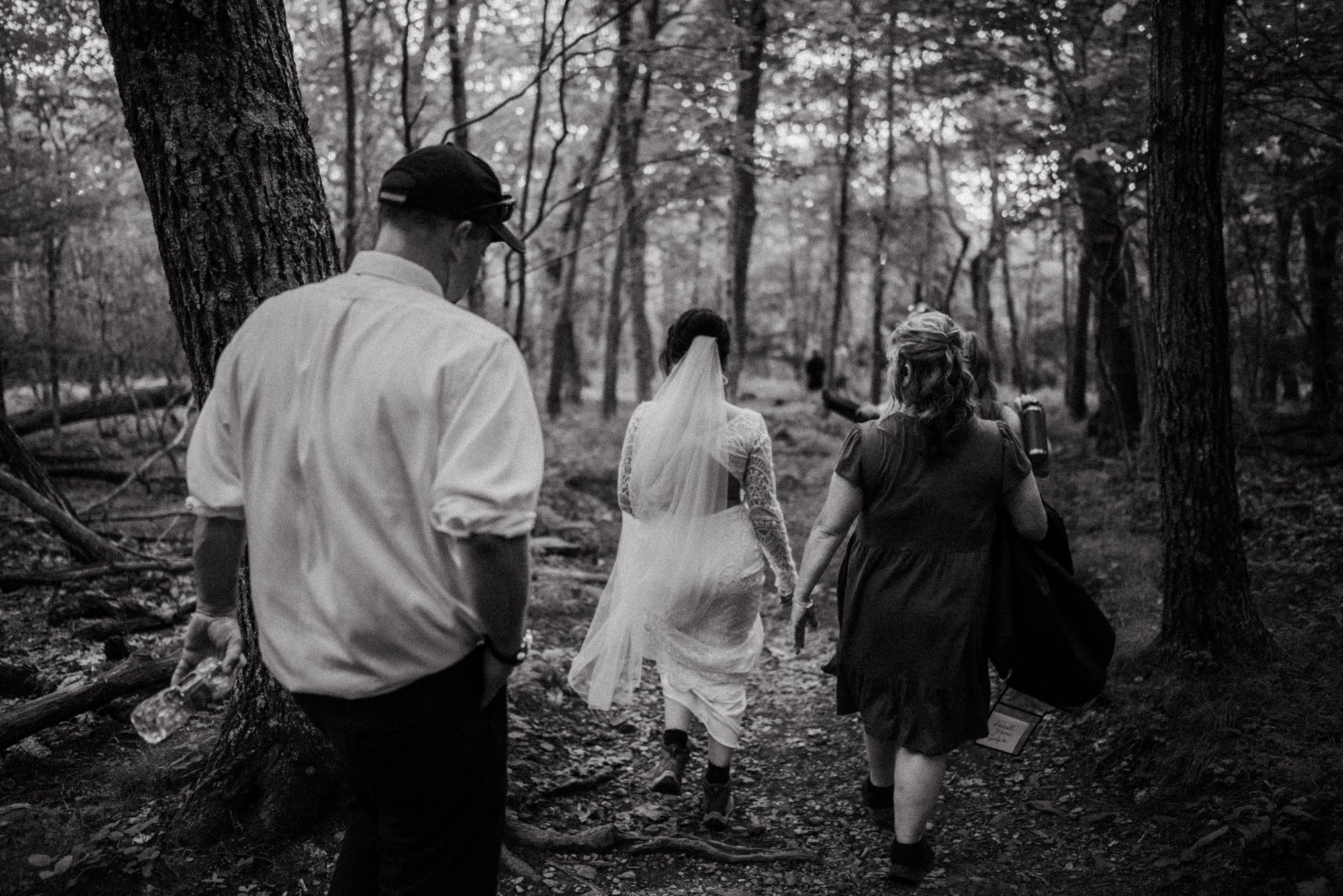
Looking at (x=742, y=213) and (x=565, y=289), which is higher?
(x=742, y=213)

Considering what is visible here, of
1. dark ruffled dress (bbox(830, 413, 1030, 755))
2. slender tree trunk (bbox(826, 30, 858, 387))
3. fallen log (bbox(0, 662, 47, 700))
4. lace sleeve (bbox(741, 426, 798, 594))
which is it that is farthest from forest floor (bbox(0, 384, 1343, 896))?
slender tree trunk (bbox(826, 30, 858, 387))

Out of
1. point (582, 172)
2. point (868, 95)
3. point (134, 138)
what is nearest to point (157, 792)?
point (134, 138)

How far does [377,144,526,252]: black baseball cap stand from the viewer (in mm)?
2217

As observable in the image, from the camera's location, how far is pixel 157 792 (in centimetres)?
383

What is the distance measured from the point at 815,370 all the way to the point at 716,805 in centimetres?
2195

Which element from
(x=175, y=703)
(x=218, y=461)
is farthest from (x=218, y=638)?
(x=175, y=703)

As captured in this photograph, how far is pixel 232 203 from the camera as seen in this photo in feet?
11.3

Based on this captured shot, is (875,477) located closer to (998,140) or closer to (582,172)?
(998,140)

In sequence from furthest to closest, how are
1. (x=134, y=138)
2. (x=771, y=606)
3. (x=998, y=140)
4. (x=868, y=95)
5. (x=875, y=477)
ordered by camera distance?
1. (x=868, y=95)
2. (x=998, y=140)
3. (x=771, y=606)
4. (x=875, y=477)
5. (x=134, y=138)

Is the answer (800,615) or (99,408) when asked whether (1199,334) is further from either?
(99,408)

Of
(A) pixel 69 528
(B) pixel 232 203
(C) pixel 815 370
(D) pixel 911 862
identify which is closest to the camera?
(B) pixel 232 203

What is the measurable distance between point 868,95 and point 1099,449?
9195 mm

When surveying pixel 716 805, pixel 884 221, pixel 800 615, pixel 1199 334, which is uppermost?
pixel 884 221

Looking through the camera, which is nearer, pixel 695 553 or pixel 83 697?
pixel 83 697
